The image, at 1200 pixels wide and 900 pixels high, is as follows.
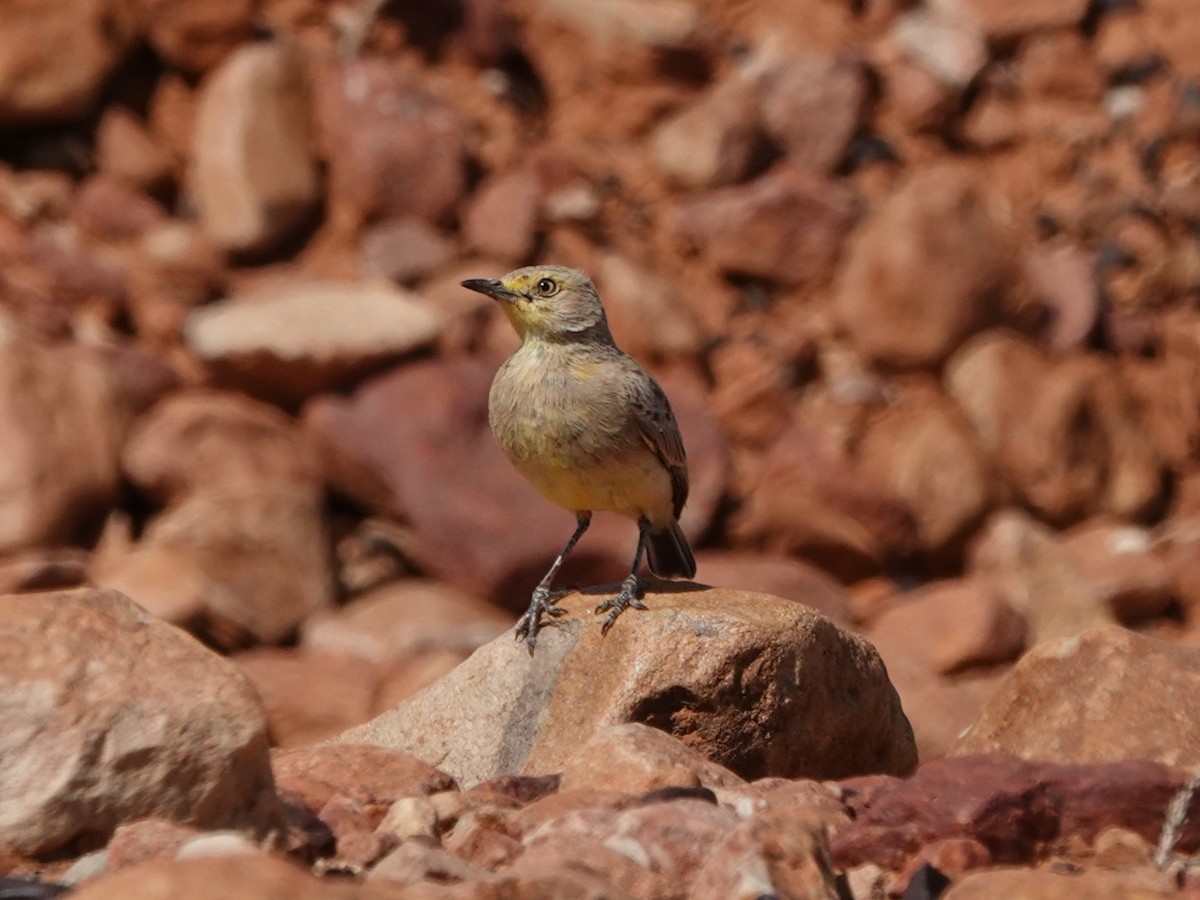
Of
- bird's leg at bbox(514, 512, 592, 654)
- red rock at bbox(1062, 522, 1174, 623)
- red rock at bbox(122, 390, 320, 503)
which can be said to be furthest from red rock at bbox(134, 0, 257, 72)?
bird's leg at bbox(514, 512, 592, 654)

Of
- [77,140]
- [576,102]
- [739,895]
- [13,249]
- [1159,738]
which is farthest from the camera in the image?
[576,102]

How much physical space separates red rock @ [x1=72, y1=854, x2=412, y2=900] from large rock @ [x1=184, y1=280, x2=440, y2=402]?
44.3 ft

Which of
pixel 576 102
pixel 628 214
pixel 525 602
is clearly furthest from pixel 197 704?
pixel 576 102

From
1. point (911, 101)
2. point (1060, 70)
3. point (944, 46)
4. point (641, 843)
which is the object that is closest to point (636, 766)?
point (641, 843)

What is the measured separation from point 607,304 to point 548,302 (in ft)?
34.3

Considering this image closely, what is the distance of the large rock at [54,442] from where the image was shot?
16.0 metres

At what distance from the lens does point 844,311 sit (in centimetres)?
2003

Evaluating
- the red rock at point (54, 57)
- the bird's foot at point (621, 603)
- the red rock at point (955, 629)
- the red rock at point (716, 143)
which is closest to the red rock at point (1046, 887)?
the bird's foot at point (621, 603)

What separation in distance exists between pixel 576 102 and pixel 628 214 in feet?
6.38

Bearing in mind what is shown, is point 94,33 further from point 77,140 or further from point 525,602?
point 525,602

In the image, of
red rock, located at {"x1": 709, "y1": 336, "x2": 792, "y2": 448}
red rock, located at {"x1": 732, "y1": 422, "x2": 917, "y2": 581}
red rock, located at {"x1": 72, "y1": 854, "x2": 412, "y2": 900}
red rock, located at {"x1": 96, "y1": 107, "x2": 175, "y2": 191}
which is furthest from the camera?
red rock, located at {"x1": 96, "y1": 107, "x2": 175, "y2": 191}

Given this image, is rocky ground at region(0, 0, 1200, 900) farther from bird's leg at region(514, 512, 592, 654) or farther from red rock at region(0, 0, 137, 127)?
bird's leg at region(514, 512, 592, 654)

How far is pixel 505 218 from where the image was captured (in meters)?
19.6

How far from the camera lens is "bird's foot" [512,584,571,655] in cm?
795
